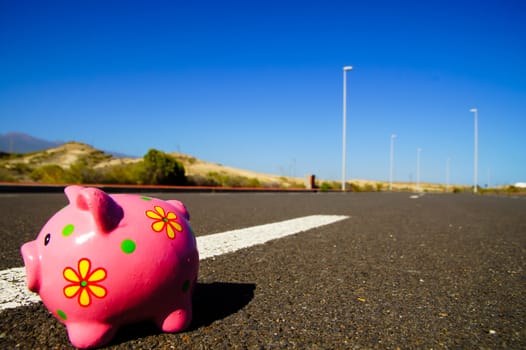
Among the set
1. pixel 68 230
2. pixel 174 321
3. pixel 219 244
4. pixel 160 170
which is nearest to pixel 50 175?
pixel 160 170

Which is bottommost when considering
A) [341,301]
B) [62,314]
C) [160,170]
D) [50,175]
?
[341,301]

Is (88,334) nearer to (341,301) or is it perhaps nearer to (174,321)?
(174,321)

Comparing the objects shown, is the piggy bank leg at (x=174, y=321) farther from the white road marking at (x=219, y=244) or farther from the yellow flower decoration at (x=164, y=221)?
the white road marking at (x=219, y=244)

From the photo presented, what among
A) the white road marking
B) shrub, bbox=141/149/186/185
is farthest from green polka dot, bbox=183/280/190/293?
shrub, bbox=141/149/186/185

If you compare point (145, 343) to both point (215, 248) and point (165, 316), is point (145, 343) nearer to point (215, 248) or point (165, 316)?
point (165, 316)

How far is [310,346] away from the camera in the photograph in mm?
1801

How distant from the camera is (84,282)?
176 centimetres

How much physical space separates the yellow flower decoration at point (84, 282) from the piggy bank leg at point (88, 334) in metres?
0.10

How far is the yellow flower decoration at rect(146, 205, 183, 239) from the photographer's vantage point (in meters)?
1.94

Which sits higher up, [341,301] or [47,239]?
[47,239]

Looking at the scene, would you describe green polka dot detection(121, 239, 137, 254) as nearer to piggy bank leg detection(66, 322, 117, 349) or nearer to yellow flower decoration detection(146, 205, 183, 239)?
yellow flower decoration detection(146, 205, 183, 239)

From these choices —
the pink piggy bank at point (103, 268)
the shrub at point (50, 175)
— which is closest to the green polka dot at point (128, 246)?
the pink piggy bank at point (103, 268)

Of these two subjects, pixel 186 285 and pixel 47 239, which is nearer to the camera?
pixel 47 239

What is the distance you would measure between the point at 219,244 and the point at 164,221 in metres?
2.43
